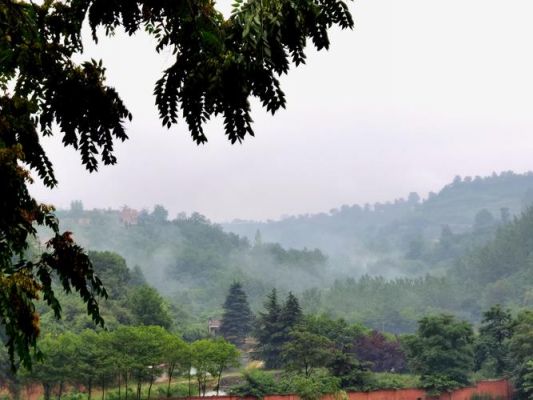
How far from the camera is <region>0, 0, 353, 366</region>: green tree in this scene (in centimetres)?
368

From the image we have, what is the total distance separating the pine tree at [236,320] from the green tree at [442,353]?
24918mm

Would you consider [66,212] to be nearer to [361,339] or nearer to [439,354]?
[361,339]

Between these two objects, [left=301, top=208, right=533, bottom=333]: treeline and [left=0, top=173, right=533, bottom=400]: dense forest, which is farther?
[left=301, top=208, right=533, bottom=333]: treeline

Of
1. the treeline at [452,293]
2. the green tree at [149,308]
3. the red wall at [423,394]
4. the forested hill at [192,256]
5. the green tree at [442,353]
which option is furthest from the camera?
the forested hill at [192,256]

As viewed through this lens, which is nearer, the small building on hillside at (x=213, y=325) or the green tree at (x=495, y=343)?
the green tree at (x=495, y=343)

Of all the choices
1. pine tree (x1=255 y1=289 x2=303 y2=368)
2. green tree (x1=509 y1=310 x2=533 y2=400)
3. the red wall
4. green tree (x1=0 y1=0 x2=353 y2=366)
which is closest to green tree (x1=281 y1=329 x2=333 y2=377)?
the red wall

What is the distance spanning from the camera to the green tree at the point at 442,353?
37.8 meters

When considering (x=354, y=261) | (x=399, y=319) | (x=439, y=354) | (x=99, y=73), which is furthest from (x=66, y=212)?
(x=99, y=73)

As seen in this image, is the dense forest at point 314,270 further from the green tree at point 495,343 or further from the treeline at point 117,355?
the treeline at point 117,355

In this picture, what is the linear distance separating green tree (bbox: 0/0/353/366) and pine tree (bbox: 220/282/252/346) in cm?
5826

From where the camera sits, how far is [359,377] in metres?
35.6

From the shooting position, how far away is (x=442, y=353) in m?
37.9

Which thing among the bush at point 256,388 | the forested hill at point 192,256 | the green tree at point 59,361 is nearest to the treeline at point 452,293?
the forested hill at point 192,256

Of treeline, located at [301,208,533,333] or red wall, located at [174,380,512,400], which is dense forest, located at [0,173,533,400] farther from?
red wall, located at [174,380,512,400]
